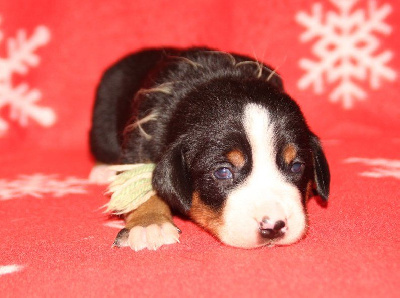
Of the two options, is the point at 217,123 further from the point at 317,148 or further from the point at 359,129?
the point at 359,129

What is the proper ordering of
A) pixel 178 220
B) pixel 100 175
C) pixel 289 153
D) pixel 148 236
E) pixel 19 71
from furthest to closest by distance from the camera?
pixel 19 71 → pixel 100 175 → pixel 178 220 → pixel 289 153 → pixel 148 236

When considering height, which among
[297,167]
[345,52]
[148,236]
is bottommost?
[148,236]

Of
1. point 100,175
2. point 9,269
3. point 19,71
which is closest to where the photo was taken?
point 9,269

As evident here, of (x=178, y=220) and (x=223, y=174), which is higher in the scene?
(x=223, y=174)

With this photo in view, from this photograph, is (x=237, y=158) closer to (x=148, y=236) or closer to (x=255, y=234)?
(x=255, y=234)

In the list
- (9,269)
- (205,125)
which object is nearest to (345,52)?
(205,125)

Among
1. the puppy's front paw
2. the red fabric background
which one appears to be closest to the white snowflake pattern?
the red fabric background

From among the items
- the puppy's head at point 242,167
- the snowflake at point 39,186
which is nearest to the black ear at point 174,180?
the puppy's head at point 242,167
